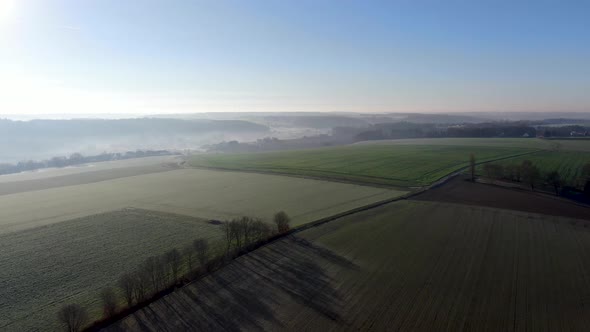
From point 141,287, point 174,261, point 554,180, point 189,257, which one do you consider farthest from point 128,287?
point 554,180

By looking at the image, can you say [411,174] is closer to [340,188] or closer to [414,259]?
[340,188]

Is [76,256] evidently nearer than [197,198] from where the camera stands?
Yes

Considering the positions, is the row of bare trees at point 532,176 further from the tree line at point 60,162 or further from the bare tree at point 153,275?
the tree line at point 60,162

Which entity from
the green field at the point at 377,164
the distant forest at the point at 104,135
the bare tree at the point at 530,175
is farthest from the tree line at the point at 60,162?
the bare tree at the point at 530,175

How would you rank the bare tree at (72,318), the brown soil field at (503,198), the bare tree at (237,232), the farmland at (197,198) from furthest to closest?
the farmland at (197,198) < the brown soil field at (503,198) < the bare tree at (237,232) < the bare tree at (72,318)

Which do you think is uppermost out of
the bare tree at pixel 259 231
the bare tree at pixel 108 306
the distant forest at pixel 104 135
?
the distant forest at pixel 104 135

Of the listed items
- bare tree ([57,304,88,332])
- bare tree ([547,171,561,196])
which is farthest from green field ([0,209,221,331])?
bare tree ([547,171,561,196])

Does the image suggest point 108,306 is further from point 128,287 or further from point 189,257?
point 189,257
